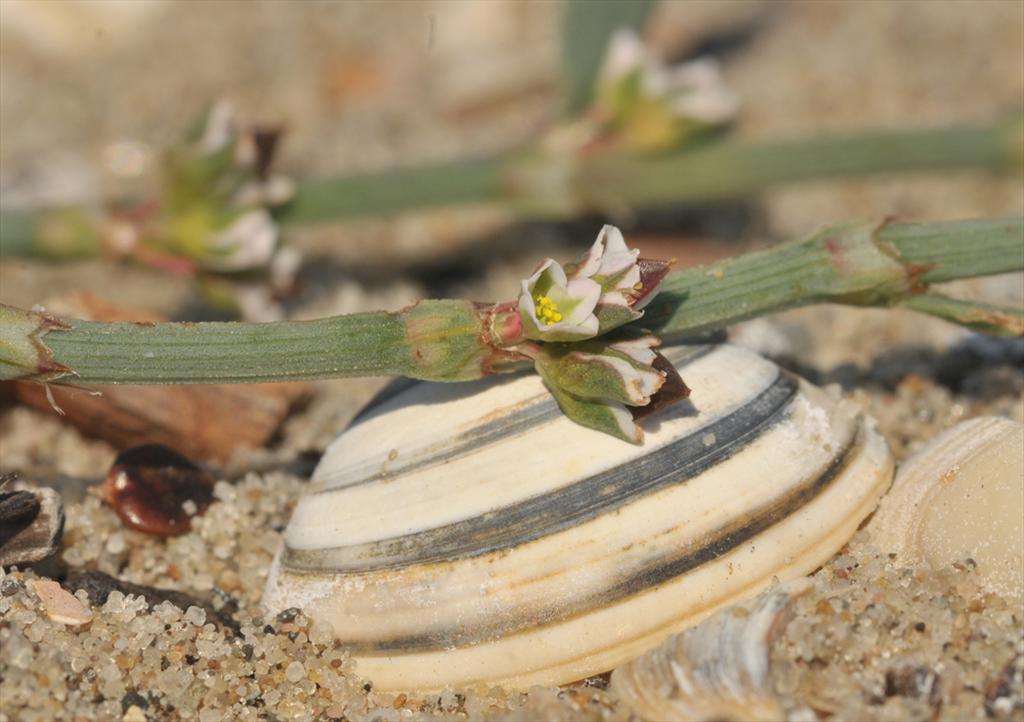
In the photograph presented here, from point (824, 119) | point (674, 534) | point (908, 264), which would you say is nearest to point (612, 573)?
point (674, 534)

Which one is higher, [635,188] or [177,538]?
[635,188]

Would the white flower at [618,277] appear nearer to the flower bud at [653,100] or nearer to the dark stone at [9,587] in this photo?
the dark stone at [9,587]

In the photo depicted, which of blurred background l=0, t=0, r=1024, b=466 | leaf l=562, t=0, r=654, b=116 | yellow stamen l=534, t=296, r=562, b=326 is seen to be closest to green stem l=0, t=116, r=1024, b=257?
blurred background l=0, t=0, r=1024, b=466

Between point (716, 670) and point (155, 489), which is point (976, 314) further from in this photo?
point (155, 489)

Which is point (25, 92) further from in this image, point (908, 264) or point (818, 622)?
point (818, 622)

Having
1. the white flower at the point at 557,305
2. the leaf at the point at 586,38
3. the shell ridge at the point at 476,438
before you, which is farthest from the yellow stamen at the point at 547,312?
the leaf at the point at 586,38

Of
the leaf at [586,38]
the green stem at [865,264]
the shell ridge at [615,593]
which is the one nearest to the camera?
the shell ridge at [615,593]

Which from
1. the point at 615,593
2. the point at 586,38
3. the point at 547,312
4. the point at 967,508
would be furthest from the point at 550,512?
the point at 586,38
